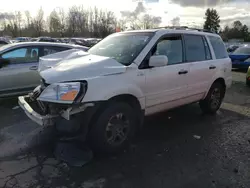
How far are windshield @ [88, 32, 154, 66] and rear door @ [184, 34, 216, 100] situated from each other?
108 centimetres

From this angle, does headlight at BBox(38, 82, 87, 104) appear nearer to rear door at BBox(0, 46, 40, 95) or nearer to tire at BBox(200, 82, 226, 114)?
rear door at BBox(0, 46, 40, 95)

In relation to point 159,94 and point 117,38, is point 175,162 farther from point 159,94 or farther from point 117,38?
point 117,38

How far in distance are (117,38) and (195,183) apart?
9.74 ft

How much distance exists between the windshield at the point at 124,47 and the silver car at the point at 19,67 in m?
2.38

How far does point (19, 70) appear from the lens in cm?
620

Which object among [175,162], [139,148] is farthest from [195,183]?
[139,148]

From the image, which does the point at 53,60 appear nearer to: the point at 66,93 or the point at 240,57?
the point at 66,93

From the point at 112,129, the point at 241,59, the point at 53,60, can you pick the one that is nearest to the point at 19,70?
the point at 53,60

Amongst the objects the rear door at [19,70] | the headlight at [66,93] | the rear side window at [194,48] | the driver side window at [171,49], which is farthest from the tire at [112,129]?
the rear door at [19,70]

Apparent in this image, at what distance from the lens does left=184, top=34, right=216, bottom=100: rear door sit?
492 centimetres

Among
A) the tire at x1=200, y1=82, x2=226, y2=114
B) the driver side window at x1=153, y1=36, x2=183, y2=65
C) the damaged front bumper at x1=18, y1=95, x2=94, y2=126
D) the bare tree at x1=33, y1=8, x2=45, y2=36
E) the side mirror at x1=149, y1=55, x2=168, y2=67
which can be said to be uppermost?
the bare tree at x1=33, y1=8, x2=45, y2=36

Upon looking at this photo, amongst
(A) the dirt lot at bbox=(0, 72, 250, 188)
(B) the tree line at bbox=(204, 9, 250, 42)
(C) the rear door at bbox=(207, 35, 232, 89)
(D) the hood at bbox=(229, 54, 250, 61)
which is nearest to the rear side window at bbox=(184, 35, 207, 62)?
(C) the rear door at bbox=(207, 35, 232, 89)

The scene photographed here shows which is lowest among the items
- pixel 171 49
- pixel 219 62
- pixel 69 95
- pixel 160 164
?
pixel 160 164

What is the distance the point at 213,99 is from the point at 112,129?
3.19m
